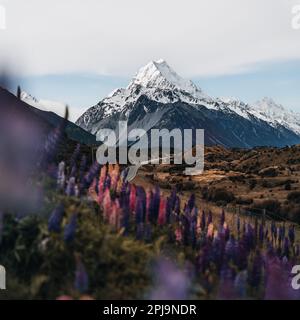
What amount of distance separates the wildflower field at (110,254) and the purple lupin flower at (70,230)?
13 mm

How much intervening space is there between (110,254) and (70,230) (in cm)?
64

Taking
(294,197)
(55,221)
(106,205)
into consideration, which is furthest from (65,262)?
(294,197)

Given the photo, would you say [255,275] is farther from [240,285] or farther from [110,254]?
[110,254]

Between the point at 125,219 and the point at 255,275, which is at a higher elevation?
the point at 125,219

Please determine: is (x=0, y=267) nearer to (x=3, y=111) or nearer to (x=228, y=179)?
(x=3, y=111)

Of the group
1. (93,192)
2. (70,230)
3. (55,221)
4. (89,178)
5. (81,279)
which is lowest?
(81,279)

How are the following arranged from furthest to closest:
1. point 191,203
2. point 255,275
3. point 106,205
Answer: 1. point 191,203
2. point 106,205
3. point 255,275

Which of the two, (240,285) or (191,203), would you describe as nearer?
(240,285)

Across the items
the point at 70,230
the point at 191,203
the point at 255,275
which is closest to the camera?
the point at 70,230

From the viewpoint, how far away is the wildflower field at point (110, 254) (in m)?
7.21

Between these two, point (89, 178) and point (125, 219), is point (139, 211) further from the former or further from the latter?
point (89, 178)

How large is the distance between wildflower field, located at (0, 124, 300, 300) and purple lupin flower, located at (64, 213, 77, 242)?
0.01 metres

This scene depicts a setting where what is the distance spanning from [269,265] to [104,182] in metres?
2.99

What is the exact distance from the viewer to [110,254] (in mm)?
7426
